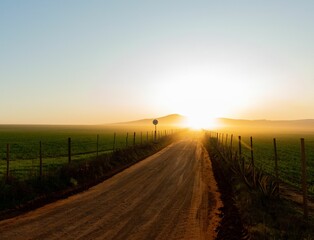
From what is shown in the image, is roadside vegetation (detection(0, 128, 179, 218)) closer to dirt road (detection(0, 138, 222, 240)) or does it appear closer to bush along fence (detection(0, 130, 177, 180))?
bush along fence (detection(0, 130, 177, 180))

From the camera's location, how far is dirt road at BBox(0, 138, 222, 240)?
374 inches

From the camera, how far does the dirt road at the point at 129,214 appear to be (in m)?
9.50

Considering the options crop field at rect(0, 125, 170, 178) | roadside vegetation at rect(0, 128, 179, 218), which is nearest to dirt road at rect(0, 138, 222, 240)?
roadside vegetation at rect(0, 128, 179, 218)

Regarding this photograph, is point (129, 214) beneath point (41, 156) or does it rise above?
beneath

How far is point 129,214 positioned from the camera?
1151 centimetres

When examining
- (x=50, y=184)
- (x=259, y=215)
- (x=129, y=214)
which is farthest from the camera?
(x=50, y=184)

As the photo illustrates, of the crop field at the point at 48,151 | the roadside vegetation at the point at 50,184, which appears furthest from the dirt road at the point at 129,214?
the crop field at the point at 48,151

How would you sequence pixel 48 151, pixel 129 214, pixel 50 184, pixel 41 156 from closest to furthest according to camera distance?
pixel 129 214, pixel 50 184, pixel 41 156, pixel 48 151

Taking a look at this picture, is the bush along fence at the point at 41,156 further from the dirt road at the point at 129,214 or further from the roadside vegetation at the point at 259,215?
the roadside vegetation at the point at 259,215

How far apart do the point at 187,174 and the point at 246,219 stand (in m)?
10.4

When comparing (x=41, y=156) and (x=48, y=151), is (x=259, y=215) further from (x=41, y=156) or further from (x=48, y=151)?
(x=48, y=151)

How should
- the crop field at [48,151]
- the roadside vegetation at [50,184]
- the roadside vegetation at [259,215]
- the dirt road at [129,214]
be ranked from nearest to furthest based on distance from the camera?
the roadside vegetation at [259,215]
the dirt road at [129,214]
the roadside vegetation at [50,184]
the crop field at [48,151]

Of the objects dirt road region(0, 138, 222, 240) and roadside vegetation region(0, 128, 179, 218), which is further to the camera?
roadside vegetation region(0, 128, 179, 218)

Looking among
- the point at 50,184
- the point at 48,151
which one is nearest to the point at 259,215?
the point at 50,184
